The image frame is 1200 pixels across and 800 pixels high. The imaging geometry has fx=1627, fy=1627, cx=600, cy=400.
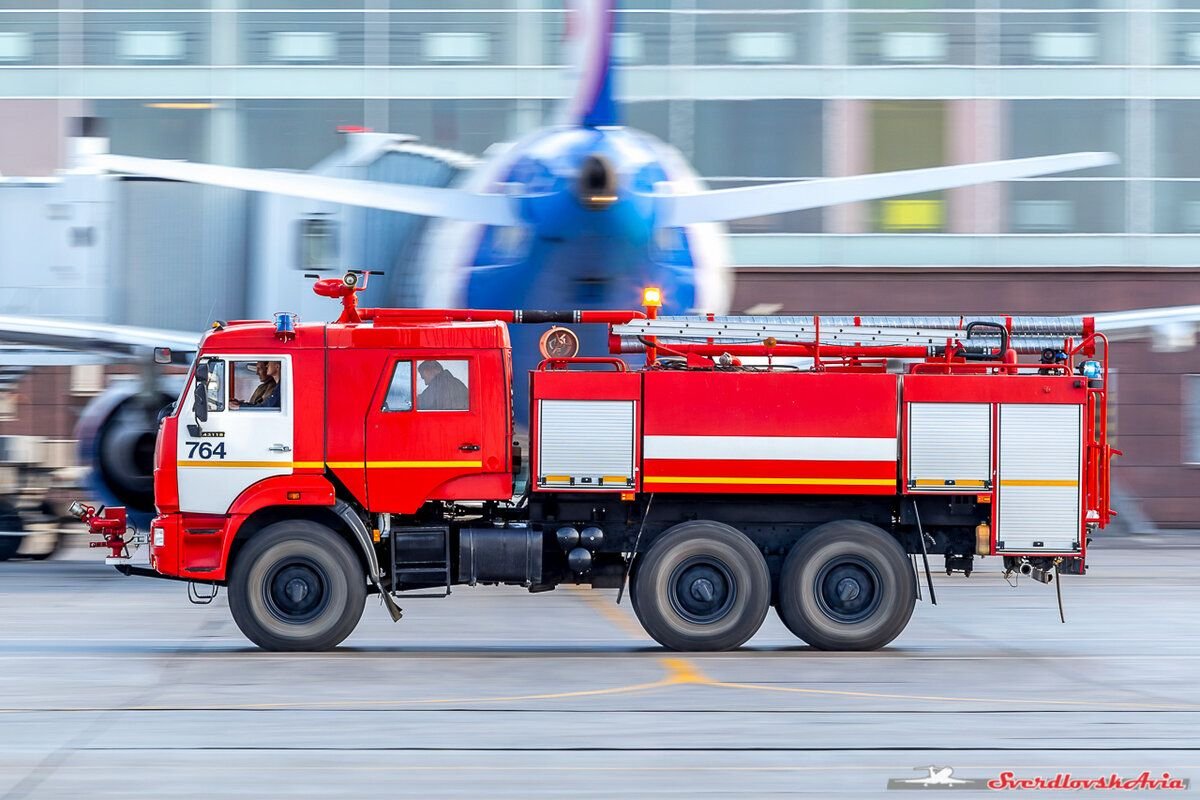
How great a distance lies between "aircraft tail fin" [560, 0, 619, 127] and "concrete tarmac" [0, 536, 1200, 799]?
20.0 feet

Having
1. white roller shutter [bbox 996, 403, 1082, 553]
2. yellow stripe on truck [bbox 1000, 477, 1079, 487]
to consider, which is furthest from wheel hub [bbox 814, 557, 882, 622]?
yellow stripe on truck [bbox 1000, 477, 1079, 487]

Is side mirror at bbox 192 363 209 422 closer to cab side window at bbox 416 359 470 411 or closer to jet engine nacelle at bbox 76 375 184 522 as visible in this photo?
cab side window at bbox 416 359 470 411

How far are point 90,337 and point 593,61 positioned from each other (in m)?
8.76

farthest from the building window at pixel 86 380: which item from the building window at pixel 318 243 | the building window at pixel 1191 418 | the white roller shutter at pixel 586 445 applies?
the building window at pixel 1191 418

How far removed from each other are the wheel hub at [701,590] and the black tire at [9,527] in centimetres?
1379

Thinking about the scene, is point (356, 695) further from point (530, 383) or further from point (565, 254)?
point (565, 254)

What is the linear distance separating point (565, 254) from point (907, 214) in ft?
59.4

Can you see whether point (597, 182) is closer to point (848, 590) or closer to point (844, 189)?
point (844, 189)

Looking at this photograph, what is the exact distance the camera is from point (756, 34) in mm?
35688

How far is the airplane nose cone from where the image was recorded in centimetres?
1802

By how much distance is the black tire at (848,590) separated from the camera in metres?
13.7

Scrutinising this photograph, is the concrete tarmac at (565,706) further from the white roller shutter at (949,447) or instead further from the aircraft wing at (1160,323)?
the aircraft wing at (1160,323)

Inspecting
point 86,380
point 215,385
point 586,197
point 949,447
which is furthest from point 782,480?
point 86,380

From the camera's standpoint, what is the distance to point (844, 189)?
1827 cm
